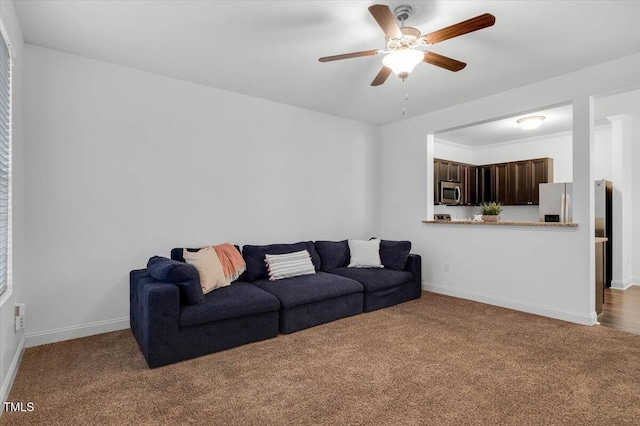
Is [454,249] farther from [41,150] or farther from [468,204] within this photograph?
[41,150]

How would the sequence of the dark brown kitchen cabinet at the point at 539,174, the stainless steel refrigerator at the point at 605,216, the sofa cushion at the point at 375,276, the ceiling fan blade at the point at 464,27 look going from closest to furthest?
the ceiling fan blade at the point at 464,27 → the sofa cushion at the point at 375,276 → the stainless steel refrigerator at the point at 605,216 → the dark brown kitchen cabinet at the point at 539,174

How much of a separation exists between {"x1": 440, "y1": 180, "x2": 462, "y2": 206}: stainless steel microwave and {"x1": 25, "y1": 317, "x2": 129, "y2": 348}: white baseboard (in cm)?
542

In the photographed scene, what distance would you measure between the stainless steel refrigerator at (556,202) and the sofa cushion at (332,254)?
3.12 metres

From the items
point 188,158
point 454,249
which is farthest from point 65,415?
point 454,249

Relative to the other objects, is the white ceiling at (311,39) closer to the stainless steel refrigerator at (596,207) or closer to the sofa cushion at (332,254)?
the sofa cushion at (332,254)

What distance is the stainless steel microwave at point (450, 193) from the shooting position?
21.1 ft

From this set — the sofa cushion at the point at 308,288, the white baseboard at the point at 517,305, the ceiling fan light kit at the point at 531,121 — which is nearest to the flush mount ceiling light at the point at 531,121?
the ceiling fan light kit at the point at 531,121

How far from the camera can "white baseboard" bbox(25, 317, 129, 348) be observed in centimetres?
294

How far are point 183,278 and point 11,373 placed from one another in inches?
48.7

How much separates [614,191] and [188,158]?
6251 millimetres

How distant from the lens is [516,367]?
252 centimetres

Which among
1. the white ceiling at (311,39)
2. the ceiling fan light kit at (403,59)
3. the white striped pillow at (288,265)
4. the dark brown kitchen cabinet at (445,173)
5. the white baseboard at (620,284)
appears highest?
the white ceiling at (311,39)

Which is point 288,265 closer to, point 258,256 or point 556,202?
point 258,256

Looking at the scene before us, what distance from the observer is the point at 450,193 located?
6578 millimetres
